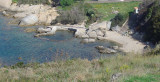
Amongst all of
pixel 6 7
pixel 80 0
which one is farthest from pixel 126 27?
pixel 6 7

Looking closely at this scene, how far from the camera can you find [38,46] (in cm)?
2717

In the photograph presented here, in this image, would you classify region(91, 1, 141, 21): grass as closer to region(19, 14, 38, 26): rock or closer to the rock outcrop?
the rock outcrop

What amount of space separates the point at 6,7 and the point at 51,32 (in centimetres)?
2007

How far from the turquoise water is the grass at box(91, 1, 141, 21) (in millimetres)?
8776

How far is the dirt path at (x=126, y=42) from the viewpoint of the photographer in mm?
27516

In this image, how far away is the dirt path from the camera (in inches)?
1083

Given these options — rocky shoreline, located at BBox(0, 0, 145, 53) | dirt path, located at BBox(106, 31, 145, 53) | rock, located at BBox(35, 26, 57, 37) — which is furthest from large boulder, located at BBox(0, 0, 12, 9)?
dirt path, located at BBox(106, 31, 145, 53)

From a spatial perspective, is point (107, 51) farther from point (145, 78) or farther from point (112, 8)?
point (145, 78)

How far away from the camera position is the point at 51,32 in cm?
3253

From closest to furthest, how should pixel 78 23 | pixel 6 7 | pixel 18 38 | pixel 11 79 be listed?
pixel 11 79 < pixel 18 38 < pixel 78 23 < pixel 6 7

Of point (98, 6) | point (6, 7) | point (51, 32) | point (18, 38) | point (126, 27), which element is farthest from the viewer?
point (6, 7)

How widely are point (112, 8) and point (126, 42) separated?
13.4 metres

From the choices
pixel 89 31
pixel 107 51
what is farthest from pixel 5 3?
pixel 107 51

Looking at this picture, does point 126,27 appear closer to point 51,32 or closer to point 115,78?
point 51,32
